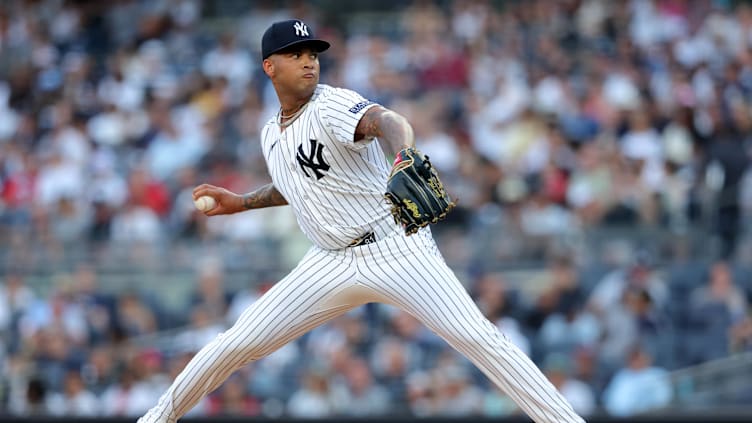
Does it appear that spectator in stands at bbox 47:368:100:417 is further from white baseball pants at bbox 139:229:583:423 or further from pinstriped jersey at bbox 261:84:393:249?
pinstriped jersey at bbox 261:84:393:249

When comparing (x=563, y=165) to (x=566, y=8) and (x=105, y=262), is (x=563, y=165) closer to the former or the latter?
(x=566, y=8)

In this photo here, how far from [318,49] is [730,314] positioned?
201 inches

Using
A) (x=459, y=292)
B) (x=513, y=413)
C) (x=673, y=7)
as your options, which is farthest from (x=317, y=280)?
(x=673, y=7)

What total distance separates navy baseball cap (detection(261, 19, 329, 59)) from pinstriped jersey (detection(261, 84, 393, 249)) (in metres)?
0.20

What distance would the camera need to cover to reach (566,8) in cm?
1263

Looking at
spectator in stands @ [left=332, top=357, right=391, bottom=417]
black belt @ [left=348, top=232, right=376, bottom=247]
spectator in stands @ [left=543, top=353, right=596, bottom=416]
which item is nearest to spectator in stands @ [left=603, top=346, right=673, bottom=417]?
spectator in stands @ [left=543, top=353, right=596, bottom=416]

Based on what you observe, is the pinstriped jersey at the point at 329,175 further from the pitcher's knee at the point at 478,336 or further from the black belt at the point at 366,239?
the pitcher's knee at the point at 478,336

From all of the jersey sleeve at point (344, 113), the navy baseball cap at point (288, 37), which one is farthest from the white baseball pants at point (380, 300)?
the navy baseball cap at point (288, 37)

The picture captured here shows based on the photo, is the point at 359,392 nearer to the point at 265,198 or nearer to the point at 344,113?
the point at 265,198

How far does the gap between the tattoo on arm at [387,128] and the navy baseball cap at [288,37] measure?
1.59 feet

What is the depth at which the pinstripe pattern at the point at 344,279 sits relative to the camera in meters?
4.55

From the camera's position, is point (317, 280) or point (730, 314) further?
point (730, 314)

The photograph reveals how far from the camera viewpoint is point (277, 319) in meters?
4.77

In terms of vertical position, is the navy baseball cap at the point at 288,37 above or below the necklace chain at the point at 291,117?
above
